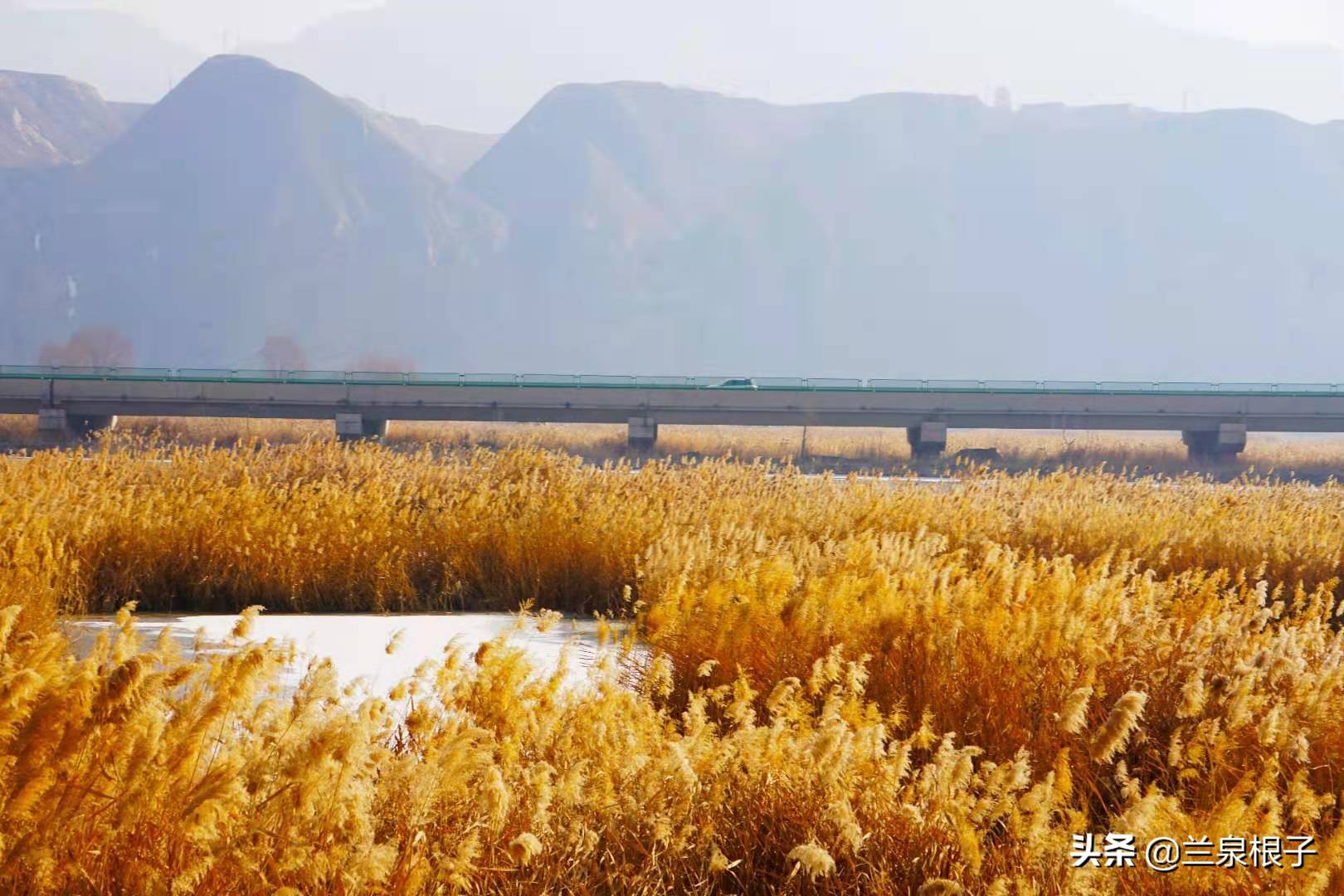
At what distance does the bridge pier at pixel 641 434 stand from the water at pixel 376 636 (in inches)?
1083

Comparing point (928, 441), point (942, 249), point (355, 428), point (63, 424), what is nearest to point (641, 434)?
point (355, 428)

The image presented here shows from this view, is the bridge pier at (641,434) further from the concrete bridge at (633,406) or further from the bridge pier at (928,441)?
the bridge pier at (928,441)

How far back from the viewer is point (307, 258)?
153 m

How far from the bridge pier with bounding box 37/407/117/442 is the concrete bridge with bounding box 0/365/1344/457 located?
0.14ft

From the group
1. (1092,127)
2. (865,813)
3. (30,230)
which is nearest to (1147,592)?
(865,813)

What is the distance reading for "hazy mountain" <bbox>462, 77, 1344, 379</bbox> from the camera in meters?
→ 150

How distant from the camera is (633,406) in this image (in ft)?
128

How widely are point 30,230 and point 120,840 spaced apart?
170858mm

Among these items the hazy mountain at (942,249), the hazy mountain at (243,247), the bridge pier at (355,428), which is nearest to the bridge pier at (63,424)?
the bridge pier at (355,428)

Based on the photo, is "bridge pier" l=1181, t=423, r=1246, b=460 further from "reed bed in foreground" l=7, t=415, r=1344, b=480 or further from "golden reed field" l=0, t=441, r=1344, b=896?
"golden reed field" l=0, t=441, r=1344, b=896

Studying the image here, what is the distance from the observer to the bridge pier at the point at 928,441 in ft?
122

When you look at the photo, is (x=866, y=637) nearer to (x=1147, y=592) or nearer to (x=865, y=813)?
(x=1147, y=592)

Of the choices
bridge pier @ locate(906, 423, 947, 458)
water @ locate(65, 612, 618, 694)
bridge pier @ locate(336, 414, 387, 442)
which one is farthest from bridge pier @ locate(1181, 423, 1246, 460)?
water @ locate(65, 612, 618, 694)

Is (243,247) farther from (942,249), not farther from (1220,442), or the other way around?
(1220,442)
